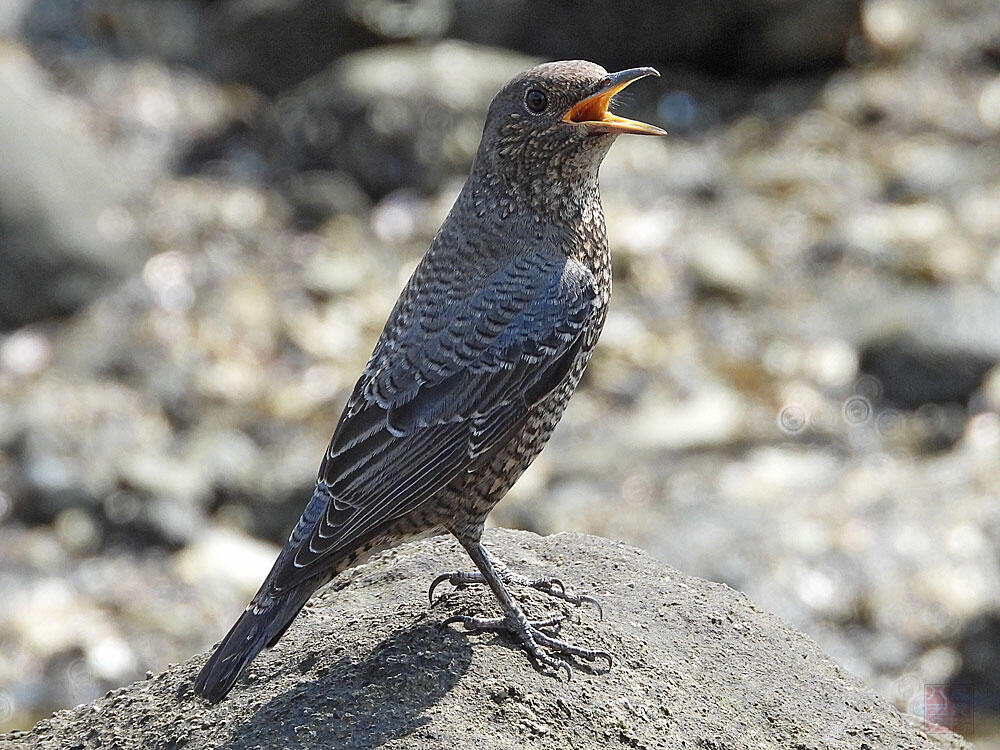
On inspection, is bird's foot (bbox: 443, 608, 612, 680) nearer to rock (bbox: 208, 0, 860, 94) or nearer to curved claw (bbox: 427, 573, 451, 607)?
curved claw (bbox: 427, 573, 451, 607)

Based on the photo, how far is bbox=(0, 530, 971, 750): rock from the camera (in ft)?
14.3

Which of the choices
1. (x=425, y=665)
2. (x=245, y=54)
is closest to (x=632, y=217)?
(x=245, y=54)

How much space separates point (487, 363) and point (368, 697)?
1.19m

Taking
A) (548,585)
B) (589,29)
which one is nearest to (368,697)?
(548,585)

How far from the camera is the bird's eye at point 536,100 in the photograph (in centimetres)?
507

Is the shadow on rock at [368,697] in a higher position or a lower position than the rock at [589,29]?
lower

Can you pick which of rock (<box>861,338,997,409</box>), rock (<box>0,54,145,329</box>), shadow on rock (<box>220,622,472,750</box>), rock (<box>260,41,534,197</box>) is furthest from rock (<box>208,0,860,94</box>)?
shadow on rock (<box>220,622,472,750</box>)

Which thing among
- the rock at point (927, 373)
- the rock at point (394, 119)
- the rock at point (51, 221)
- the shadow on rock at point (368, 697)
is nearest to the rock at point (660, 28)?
the rock at point (394, 119)

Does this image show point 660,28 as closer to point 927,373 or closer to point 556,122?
point 927,373

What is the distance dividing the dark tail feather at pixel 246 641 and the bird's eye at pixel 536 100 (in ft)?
6.06

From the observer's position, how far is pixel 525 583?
508 cm

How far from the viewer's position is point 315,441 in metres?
10.4

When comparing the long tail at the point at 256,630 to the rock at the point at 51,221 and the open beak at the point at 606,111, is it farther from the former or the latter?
the rock at the point at 51,221

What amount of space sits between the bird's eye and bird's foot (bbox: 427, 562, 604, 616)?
160cm
